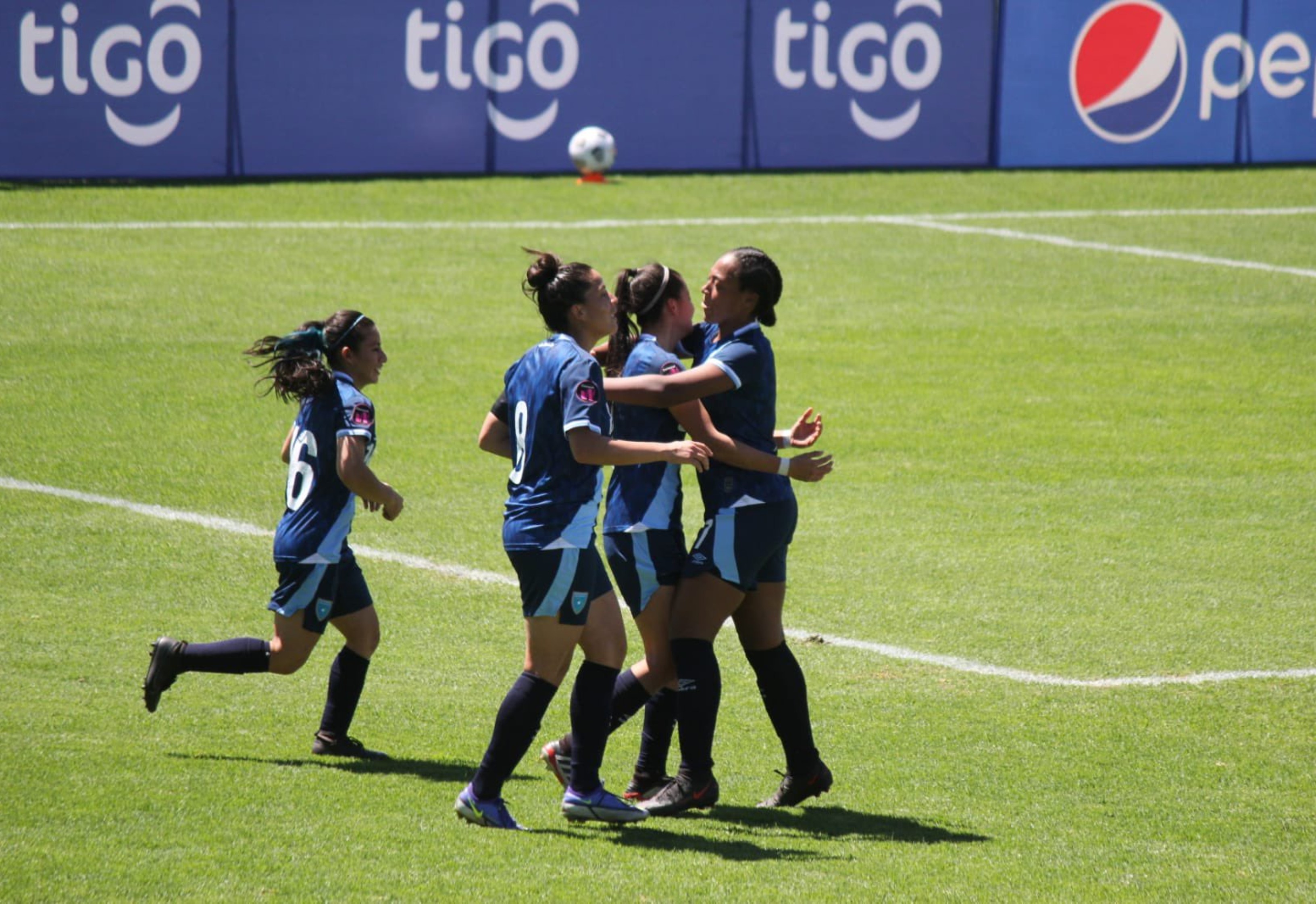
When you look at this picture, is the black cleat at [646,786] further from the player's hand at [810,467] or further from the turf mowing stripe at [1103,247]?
the turf mowing stripe at [1103,247]

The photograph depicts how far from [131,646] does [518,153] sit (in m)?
16.0

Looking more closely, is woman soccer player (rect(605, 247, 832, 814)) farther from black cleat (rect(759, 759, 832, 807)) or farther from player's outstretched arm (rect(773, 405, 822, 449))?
player's outstretched arm (rect(773, 405, 822, 449))

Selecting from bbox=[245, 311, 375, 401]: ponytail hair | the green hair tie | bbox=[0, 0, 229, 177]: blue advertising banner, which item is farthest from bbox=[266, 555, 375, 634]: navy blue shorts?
bbox=[0, 0, 229, 177]: blue advertising banner

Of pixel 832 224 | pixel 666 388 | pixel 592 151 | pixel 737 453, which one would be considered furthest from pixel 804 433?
pixel 592 151

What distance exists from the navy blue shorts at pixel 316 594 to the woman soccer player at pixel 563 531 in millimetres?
1066

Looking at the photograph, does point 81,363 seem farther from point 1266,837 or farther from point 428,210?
point 1266,837

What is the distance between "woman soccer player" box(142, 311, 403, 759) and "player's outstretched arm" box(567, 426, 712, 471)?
Result: 113 cm

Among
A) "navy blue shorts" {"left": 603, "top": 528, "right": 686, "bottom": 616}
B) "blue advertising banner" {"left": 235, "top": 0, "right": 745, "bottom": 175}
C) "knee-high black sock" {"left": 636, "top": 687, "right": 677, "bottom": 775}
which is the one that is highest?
"blue advertising banner" {"left": 235, "top": 0, "right": 745, "bottom": 175}

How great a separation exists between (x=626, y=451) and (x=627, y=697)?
1.23 m

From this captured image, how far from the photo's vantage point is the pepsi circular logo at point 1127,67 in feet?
78.6

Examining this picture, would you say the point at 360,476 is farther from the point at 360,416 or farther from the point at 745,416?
the point at 745,416

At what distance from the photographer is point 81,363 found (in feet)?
45.8

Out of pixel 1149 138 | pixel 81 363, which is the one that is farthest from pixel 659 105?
pixel 81 363

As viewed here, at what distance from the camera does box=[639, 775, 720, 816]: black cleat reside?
231 inches
